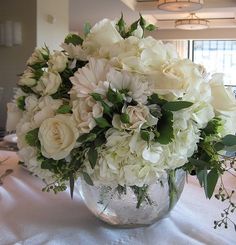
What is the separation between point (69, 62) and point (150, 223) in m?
0.37

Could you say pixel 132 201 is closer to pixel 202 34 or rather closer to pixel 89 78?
pixel 89 78

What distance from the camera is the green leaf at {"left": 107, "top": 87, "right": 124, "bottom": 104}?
23.2 inches

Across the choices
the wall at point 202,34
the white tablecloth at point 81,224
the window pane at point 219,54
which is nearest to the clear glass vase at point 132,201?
the white tablecloth at point 81,224

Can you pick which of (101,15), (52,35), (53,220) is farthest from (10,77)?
(53,220)

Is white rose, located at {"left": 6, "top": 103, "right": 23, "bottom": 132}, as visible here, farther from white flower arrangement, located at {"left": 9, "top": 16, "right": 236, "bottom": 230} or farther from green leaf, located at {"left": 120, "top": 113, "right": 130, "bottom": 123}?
green leaf, located at {"left": 120, "top": 113, "right": 130, "bottom": 123}

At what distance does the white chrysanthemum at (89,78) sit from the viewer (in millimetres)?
610

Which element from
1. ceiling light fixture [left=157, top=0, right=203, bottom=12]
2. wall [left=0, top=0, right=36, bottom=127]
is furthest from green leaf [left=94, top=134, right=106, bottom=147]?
ceiling light fixture [left=157, top=0, right=203, bottom=12]

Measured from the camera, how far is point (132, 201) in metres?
0.73

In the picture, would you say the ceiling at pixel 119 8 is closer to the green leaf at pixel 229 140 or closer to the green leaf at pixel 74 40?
the green leaf at pixel 74 40

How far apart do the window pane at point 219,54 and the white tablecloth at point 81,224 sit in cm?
996

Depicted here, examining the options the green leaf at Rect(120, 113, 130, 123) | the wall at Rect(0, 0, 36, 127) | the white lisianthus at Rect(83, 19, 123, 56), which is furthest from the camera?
the wall at Rect(0, 0, 36, 127)

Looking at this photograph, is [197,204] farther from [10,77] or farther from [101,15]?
[101,15]

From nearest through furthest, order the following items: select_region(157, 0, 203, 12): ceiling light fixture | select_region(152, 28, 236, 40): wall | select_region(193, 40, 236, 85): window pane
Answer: select_region(157, 0, 203, 12): ceiling light fixture < select_region(152, 28, 236, 40): wall < select_region(193, 40, 236, 85): window pane

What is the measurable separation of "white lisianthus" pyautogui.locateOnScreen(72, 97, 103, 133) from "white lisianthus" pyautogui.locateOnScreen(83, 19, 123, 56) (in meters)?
0.12
